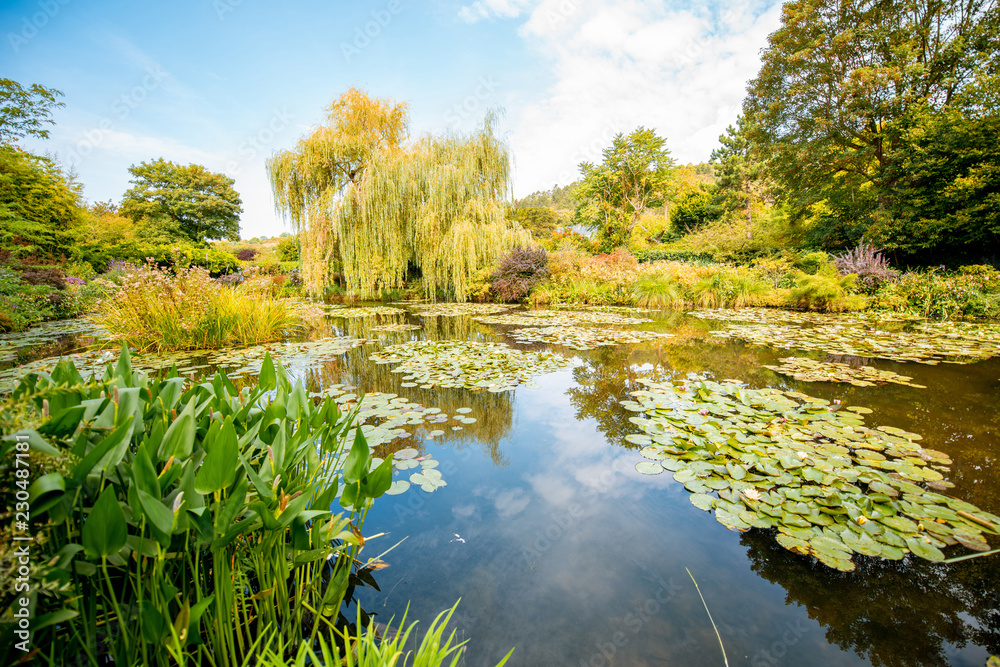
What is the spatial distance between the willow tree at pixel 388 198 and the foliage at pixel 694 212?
14603 mm

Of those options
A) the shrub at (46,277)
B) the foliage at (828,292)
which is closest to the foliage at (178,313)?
the shrub at (46,277)

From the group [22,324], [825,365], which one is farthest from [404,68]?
[825,365]

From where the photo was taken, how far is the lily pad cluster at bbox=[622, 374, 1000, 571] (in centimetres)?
155

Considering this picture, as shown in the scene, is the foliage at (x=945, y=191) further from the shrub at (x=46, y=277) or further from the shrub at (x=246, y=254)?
the shrub at (x=246, y=254)

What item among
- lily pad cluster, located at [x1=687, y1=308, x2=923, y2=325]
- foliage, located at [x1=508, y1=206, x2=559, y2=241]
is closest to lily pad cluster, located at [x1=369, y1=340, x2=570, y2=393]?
lily pad cluster, located at [x1=687, y1=308, x2=923, y2=325]

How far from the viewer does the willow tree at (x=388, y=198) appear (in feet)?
36.3

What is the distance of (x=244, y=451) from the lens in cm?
117

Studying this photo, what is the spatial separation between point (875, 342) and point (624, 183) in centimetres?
2230

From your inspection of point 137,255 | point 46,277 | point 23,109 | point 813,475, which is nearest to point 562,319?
point 813,475

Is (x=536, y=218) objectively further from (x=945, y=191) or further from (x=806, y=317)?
(x=806, y=317)

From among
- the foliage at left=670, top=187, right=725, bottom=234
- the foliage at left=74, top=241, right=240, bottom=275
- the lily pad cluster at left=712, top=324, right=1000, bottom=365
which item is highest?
the foliage at left=670, top=187, right=725, bottom=234

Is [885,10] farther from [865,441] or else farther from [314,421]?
[314,421]

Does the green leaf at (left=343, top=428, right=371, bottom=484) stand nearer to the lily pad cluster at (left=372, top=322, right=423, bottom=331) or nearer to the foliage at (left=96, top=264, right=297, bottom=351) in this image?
the foliage at (left=96, top=264, right=297, bottom=351)

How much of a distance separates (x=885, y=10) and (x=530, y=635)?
64.4 ft
